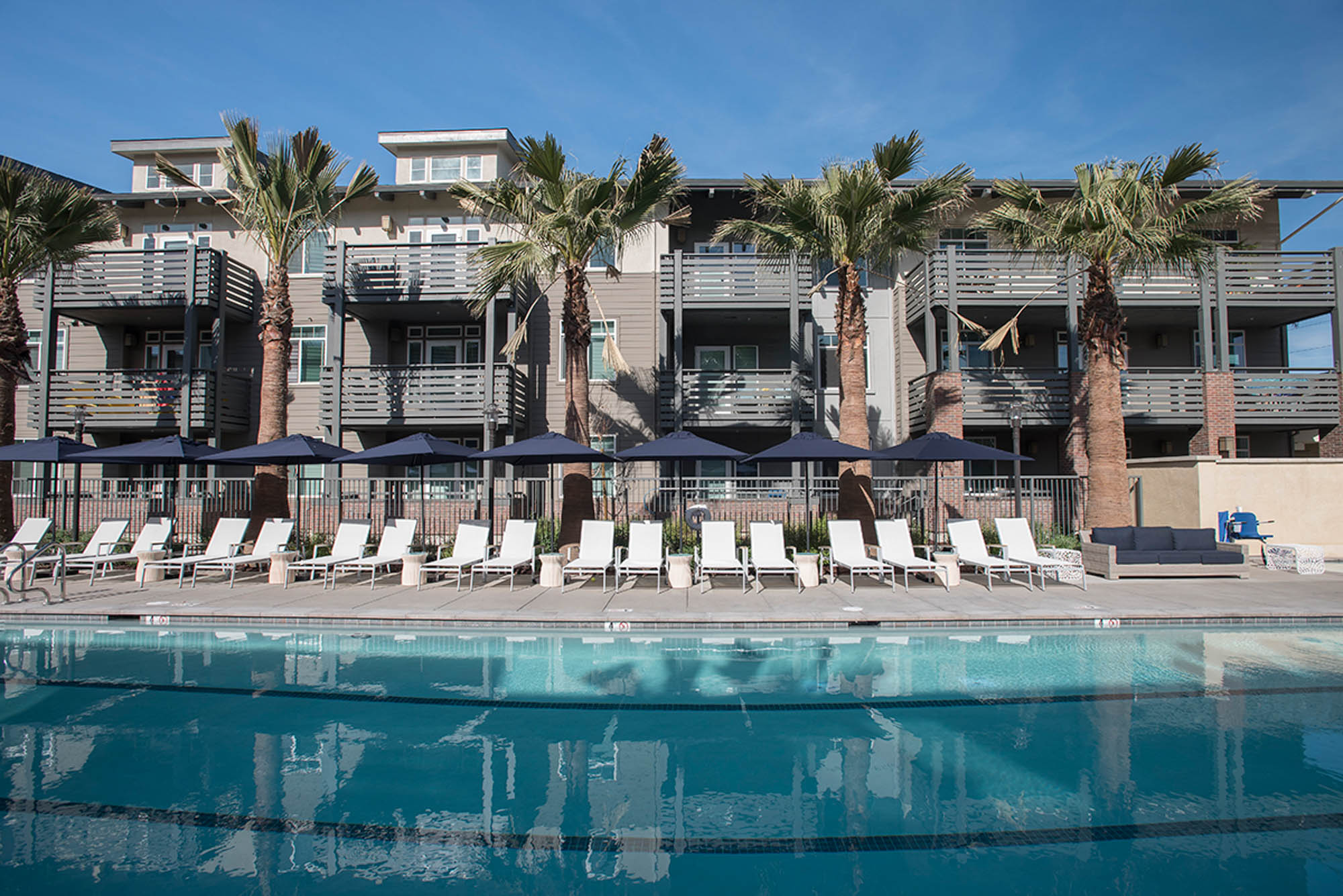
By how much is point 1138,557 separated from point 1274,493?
522 centimetres

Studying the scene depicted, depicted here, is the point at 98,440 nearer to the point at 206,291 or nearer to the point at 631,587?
the point at 206,291

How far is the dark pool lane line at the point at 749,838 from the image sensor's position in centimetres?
398

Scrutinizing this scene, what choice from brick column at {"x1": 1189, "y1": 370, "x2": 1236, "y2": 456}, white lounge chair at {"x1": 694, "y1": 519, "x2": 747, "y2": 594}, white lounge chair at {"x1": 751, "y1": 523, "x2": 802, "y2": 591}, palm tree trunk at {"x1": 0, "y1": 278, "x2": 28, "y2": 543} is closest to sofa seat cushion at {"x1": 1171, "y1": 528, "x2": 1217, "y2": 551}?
white lounge chair at {"x1": 751, "y1": 523, "x2": 802, "y2": 591}

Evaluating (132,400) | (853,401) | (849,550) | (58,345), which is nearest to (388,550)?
(849,550)

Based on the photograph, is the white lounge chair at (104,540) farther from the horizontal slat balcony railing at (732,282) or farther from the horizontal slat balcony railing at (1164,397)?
the horizontal slat balcony railing at (1164,397)

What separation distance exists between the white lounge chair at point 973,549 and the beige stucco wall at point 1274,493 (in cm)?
490

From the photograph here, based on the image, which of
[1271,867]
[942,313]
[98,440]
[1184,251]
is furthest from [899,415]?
[98,440]

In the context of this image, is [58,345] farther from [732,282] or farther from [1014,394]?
[1014,394]

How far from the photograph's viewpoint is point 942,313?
734 inches

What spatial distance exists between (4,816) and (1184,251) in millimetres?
17379

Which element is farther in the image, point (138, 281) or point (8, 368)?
point (138, 281)

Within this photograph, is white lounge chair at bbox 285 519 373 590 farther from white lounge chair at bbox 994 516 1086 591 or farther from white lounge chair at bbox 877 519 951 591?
white lounge chair at bbox 994 516 1086 591

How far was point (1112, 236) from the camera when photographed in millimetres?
12812

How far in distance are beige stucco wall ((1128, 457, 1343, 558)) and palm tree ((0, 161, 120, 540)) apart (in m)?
23.0
